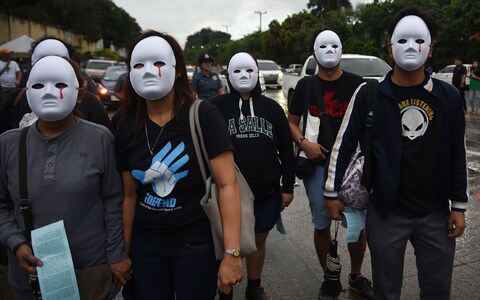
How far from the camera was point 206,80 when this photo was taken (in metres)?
8.13

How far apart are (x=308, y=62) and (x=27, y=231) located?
391 inches

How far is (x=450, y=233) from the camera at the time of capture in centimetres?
Answer: 234

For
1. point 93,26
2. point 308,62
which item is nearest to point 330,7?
point 93,26

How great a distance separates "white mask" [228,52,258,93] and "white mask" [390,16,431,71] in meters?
1.04

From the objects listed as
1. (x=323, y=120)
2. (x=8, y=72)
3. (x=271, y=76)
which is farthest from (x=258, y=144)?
(x=271, y=76)

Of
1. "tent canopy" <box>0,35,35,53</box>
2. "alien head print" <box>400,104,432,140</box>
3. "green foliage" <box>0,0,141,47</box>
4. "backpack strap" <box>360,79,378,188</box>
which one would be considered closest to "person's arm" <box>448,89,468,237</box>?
"alien head print" <box>400,104,432,140</box>

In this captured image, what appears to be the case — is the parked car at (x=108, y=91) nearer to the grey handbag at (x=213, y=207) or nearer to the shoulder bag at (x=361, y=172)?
the shoulder bag at (x=361, y=172)

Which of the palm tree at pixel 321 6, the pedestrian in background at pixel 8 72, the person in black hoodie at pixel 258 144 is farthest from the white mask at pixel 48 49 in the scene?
the palm tree at pixel 321 6

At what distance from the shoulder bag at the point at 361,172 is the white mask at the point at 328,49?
763 millimetres

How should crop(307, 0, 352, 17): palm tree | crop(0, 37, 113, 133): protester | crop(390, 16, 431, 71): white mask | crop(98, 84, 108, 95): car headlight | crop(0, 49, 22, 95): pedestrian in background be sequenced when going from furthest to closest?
crop(307, 0, 352, 17): palm tree → crop(98, 84, 108, 95): car headlight → crop(0, 49, 22, 95): pedestrian in background → crop(0, 37, 113, 133): protester → crop(390, 16, 431, 71): white mask

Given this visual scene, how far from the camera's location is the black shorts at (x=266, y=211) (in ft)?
10.0

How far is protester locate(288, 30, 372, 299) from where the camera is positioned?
3.13 meters

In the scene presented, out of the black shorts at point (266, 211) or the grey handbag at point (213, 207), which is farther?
the black shorts at point (266, 211)

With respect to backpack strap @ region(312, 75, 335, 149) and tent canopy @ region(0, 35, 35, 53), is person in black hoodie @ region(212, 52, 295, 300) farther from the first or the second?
tent canopy @ region(0, 35, 35, 53)
